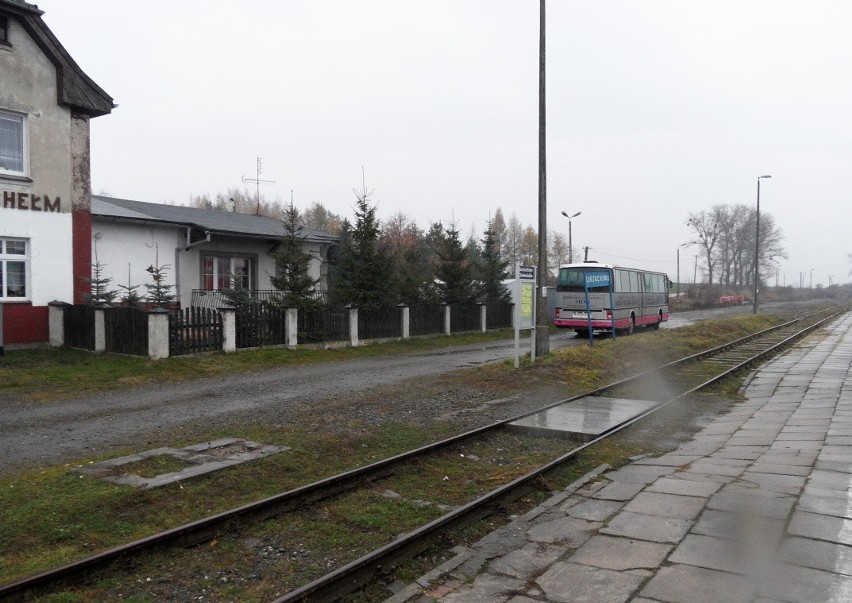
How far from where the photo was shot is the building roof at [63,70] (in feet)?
55.8

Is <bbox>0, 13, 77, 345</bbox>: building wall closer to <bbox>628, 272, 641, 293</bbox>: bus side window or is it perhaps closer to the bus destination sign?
the bus destination sign

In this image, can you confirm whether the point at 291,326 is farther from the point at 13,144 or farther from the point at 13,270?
the point at 13,144

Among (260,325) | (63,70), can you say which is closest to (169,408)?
(260,325)

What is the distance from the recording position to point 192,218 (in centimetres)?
2600

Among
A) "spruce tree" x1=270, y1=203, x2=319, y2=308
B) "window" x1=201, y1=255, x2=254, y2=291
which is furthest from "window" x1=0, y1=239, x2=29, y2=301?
"window" x1=201, y1=255, x2=254, y2=291

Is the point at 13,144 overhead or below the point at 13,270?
overhead

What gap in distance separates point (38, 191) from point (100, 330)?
4.14m

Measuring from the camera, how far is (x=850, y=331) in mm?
35094

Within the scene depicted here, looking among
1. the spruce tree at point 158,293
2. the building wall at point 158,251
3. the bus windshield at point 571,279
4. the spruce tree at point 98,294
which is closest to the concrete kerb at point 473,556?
the spruce tree at point 98,294

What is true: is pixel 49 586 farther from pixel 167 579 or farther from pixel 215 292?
pixel 215 292

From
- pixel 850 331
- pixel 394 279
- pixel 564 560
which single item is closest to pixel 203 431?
pixel 564 560

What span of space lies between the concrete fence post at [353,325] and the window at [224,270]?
5.76 meters

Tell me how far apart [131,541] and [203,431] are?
4.09 m

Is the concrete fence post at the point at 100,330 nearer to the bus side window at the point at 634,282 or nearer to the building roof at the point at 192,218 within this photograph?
the building roof at the point at 192,218
